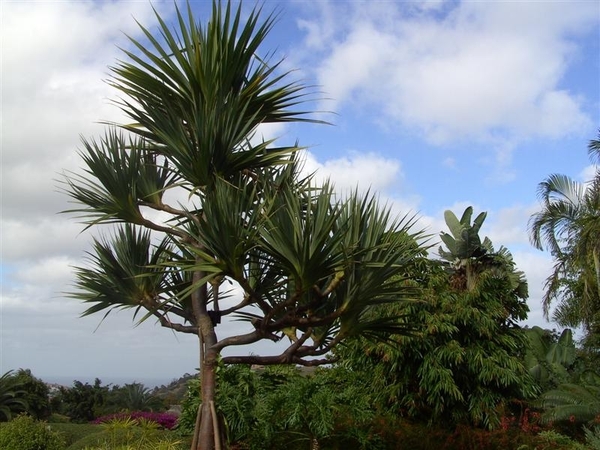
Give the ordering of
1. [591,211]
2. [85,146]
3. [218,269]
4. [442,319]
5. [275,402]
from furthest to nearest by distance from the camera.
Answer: [591,211], [442,319], [275,402], [85,146], [218,269]

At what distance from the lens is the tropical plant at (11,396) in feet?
56.1

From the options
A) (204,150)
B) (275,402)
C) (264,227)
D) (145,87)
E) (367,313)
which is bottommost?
(275,402)

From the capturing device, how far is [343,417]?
7863 mm

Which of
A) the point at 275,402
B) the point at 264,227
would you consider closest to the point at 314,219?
the point at 264,227

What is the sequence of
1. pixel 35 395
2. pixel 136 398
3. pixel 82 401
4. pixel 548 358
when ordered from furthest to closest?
pixel 82 401
pixel 136 398
pixel 35 395
pixel 548 358

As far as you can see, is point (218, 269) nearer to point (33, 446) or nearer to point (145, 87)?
point (145, 87)

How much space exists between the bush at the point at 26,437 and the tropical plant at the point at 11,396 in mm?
8196

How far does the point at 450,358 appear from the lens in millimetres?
10906

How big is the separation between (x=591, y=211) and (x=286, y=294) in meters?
10.3

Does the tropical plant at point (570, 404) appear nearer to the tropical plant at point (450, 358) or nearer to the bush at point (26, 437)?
the tropical plant at point (450, 358)

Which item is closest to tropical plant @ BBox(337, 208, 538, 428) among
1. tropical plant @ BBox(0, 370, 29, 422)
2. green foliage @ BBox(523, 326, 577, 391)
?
green foliage @ BBox(523, 326, 577, 391)

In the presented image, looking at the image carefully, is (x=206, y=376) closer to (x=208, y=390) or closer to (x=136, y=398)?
(x=208, y=390)

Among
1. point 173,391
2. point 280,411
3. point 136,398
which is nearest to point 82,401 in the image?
point 136,398

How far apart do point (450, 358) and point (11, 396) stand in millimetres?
13071
